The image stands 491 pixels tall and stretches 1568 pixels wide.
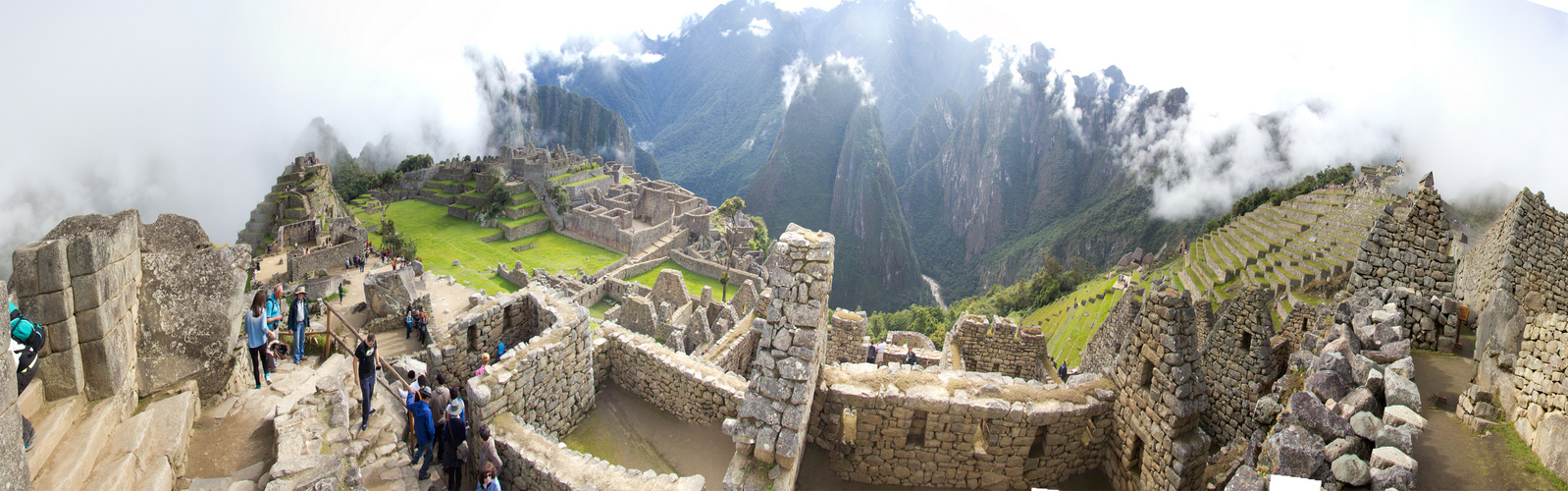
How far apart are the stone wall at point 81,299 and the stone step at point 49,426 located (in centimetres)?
12

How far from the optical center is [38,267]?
462 centimetres

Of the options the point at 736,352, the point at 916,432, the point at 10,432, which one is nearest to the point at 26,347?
the point at 10,432

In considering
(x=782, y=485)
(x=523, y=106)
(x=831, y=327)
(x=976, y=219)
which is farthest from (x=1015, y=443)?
(x=523, y=106)

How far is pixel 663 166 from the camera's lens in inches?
6294

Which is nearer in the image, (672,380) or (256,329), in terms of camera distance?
(256,329)

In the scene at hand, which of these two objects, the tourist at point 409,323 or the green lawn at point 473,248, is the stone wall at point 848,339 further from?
the green lawn at point 473,248

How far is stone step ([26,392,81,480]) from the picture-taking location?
4.36m

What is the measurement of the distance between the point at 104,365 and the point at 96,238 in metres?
1.15

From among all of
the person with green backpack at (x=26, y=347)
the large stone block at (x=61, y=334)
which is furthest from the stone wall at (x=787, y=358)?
the large stone block at (x=61, y=334)

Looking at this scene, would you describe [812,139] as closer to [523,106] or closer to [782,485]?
[523,106]

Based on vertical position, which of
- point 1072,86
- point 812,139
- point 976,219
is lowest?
point 976,219

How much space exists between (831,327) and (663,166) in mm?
150351

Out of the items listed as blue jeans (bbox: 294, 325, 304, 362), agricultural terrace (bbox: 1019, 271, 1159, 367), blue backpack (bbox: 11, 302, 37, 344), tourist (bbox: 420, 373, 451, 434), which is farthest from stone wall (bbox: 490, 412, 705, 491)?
agricultural terrace (bbox: 1019, 271, 1159, 367)

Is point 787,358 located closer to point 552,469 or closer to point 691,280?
point 552,469
